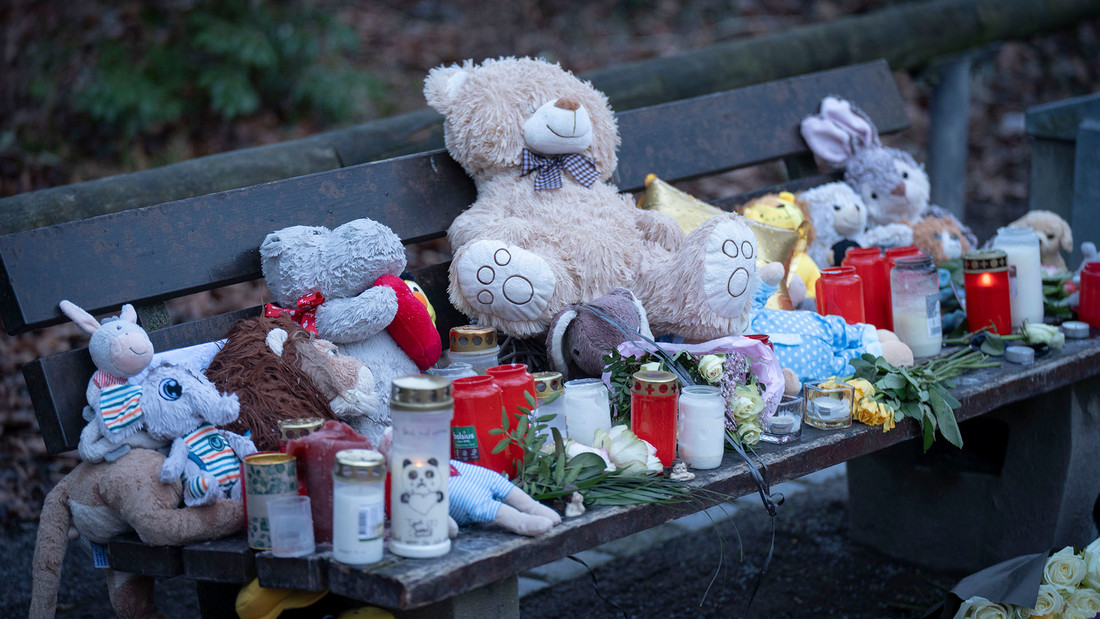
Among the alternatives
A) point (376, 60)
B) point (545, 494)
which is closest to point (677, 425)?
point (545, 494)

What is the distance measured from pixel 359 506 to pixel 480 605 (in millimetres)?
317

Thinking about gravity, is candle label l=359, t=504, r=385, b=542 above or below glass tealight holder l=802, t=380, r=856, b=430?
above

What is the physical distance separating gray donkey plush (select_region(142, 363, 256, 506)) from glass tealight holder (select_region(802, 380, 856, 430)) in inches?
50.2

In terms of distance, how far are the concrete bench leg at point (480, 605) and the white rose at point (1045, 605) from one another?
55.4 inches

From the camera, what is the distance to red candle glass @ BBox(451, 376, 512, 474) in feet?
6.44

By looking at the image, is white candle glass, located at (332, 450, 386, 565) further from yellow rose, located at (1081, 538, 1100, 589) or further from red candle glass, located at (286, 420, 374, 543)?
yellow rose, located at (1081, 538, 1100, 589)

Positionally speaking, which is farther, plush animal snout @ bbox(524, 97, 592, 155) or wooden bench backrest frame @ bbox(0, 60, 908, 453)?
plush animal snout @ bbox(524, 97, 592, 155)

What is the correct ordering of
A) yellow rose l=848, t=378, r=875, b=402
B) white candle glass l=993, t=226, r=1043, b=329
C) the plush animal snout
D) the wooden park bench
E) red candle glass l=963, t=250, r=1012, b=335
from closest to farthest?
the wooden park bench
yellow rose l=848, t=378, r=875, b=402
the plush animal snout
red candle glass l=963, t=250, r=1012, b=335
white candle glass l=993, t=226, r=1043, b=329

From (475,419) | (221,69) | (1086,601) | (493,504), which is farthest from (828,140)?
(221,69)

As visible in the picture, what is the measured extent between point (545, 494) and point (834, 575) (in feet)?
6.27

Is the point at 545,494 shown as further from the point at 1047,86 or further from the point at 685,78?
the point at 1047,86

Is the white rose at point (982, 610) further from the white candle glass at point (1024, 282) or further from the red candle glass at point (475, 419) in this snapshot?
the red candle glass at point (475, 419)

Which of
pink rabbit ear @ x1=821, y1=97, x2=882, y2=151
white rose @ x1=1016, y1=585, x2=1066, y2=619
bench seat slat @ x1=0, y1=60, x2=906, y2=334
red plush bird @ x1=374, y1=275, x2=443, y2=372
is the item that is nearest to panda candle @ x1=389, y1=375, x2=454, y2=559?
red plush bird @ x1=374, y1=275, x2=443, y2=372

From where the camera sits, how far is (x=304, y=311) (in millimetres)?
2332
